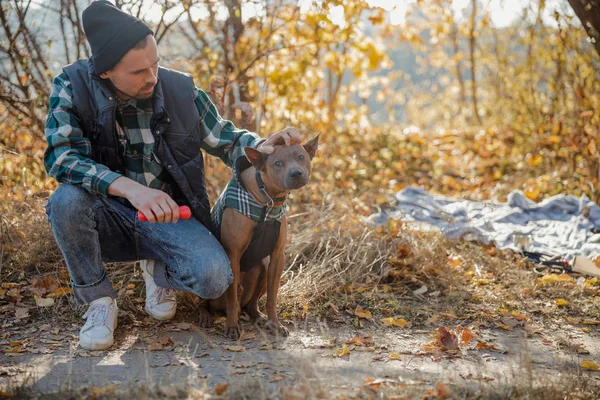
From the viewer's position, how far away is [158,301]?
3.36 meters

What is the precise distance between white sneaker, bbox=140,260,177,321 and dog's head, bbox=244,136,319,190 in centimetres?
93

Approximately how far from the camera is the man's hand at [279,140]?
2889mm

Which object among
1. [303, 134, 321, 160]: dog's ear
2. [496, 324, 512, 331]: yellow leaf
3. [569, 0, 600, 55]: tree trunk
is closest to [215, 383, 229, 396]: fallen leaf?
[303, 134, 321, 160]: dog's ear

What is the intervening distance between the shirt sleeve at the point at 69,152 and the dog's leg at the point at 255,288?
2.95ft

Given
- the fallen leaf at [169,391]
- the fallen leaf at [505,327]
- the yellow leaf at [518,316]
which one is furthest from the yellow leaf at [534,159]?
the fallen leaf at [169,391]

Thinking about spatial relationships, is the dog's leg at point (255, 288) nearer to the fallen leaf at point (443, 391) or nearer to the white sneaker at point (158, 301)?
the white sneaker at point (158, 301)

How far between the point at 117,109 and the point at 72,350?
3.93 ft

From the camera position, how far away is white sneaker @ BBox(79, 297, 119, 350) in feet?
9.60

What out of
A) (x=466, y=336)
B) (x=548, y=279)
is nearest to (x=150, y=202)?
(x=466, y=336)

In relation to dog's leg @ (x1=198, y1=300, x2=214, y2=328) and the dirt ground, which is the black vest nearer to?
dog's leg @ (x1=198, y1=300, x2=214, y2=328)

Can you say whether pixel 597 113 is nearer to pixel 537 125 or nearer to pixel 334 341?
pixel 537 125

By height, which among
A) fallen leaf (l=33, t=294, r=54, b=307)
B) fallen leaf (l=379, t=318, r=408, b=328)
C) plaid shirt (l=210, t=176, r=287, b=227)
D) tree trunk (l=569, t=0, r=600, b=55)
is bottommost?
fallen leaf (l=379, t=318, r=408, b=328)

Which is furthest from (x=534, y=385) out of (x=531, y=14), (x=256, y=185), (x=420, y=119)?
(x=420, y=119)

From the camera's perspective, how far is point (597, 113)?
6184 millimetres
